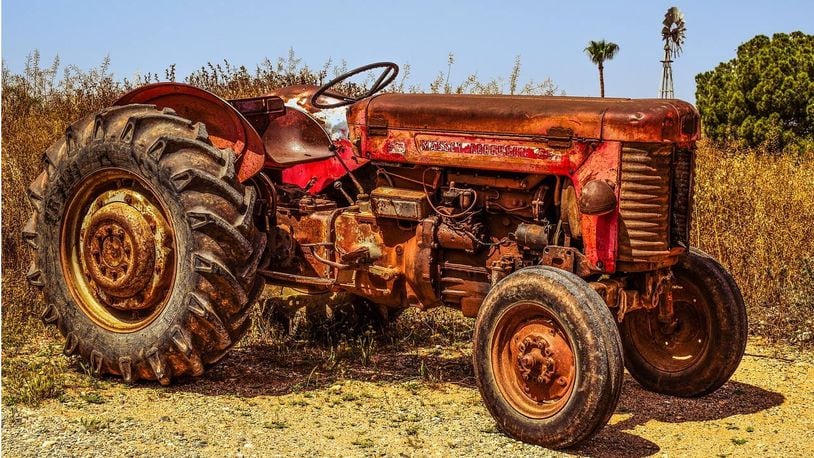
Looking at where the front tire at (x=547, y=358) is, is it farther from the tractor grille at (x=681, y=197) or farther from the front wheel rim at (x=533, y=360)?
the tractor grille at (x=681, y=197)

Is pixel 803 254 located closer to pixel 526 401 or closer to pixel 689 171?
pixel 689 171

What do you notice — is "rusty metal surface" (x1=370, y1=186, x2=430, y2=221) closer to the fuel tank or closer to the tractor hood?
the fuel tank

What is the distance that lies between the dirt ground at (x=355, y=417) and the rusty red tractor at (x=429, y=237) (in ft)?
0.71

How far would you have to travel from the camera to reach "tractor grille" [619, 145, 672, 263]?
4891 mm

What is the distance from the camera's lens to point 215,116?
6.13 m

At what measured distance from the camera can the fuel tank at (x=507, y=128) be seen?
4867mm

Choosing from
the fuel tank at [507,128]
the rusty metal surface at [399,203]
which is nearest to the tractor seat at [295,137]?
the fuel tank at [507,128]

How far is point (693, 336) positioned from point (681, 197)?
1.05 metres

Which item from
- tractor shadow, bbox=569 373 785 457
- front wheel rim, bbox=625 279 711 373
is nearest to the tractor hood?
front wheel rim, bbox=625 279 711 373

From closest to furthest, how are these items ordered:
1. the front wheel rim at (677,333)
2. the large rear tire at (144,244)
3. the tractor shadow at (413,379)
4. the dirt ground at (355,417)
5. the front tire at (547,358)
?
the front tire at (547,358)
the dirt ground at (355,417)
the tractor shadow at (413,379)
the large rear tire at (144,244)
the front wheel rim at (677,333)

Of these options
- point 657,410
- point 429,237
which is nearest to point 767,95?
point 657,410

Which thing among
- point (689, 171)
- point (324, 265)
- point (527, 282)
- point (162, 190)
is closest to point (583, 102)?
point (689, 171)

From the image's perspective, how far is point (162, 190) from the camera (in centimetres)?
559

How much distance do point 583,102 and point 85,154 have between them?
9.73 feet
